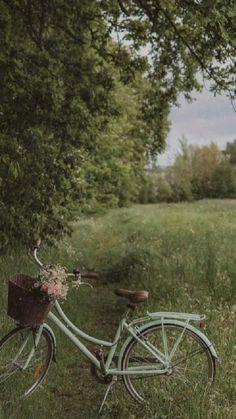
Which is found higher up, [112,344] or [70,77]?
[70,77]

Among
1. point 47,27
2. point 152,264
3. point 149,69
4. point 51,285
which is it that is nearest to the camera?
point 51,285

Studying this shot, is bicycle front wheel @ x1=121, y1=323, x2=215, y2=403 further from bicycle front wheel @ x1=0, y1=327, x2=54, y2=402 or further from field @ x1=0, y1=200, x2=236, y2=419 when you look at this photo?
bicycle front wheel @ x1=0, y1=327, x2=54, y2=402

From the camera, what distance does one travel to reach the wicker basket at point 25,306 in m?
4.97

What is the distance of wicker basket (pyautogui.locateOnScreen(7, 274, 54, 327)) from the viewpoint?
4969mm

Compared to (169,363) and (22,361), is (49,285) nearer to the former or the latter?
(22,361)

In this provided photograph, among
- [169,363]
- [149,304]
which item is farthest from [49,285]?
[149,304]

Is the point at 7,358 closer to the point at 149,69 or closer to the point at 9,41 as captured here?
the point at 9,41

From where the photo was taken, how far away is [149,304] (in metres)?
8.26

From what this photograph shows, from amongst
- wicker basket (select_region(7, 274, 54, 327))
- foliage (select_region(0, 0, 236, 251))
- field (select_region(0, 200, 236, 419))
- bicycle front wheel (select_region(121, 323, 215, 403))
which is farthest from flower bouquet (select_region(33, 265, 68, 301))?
foliage (select_region(0, 0, 236, 251))

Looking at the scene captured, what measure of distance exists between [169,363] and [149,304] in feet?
9.75

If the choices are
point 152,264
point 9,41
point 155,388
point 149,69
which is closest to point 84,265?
point 152,264

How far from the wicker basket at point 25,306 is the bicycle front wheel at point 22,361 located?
10.3 inches

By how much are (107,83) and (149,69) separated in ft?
6.02

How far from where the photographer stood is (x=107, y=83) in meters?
12.3
